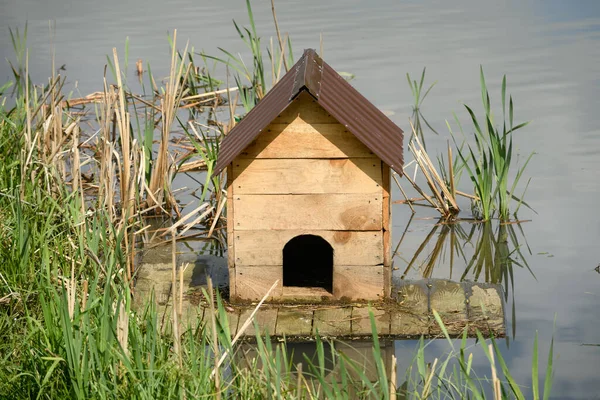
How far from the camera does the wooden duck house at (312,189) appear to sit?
16.3 feet

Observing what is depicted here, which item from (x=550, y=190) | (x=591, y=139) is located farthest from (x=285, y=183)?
(x=591, y=139)

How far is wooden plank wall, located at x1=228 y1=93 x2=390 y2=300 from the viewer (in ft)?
16.4

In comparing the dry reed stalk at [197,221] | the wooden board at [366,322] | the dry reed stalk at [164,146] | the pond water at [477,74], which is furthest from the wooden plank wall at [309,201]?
the dry reed stalk at [164,146]

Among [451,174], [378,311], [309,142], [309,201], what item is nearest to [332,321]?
[378,311]

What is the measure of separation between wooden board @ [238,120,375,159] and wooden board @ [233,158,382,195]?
0.12 feet

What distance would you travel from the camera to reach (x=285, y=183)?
5.06m

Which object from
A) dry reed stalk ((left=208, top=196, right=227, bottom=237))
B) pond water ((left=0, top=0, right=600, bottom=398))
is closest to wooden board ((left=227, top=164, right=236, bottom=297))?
pond water ((left=0, top=0, right=600, bottom=398))

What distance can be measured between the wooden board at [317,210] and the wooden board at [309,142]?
0.22 meters

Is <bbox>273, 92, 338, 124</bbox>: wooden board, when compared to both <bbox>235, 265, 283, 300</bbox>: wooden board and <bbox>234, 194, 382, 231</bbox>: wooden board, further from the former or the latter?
<bbox>235, 265, 283, 300</bbox>: wooden board

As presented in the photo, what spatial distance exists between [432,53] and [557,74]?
1.40 meters

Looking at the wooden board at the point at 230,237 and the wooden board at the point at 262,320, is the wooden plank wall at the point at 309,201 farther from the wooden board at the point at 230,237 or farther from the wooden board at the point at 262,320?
the wooden board at the point at 262,320

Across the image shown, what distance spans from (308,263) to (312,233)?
0.75 meters

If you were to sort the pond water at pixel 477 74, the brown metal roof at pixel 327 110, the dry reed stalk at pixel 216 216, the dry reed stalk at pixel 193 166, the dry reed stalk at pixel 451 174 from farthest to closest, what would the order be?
the dry reed stalk at pixel 193 166
the dry reed stalk at pixel 451 174
the dry reed stalk at pixel 216 216
the pond water at pixel 477 74
the brown metal roof at pixel 327 110

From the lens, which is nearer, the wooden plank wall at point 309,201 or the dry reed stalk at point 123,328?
the dry reed stalk at point 123,328
